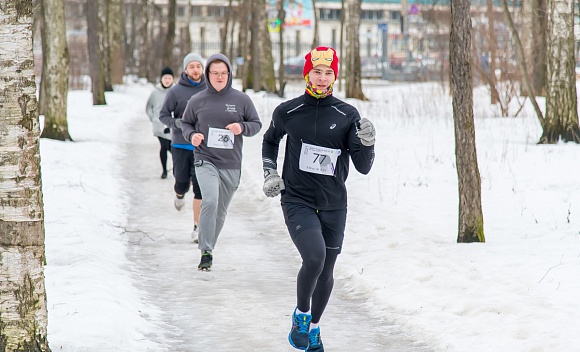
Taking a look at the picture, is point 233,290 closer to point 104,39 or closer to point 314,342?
point 314,342

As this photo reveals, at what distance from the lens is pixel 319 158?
5.52 meters

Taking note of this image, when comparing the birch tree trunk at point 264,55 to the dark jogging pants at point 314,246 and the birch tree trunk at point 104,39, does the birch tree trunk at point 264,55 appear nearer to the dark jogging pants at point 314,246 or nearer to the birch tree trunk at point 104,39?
the birch tree trunk at point 104,39

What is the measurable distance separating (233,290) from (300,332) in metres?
2.01

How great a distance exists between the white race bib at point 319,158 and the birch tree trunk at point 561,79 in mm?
10231

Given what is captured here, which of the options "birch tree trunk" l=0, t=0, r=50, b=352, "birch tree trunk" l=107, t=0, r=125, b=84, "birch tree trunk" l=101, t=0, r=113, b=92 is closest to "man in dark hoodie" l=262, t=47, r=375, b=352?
"birch tree trunk" l=0, t=0, r=50, b=352

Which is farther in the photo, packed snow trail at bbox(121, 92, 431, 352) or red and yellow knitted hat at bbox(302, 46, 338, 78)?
packed snow trail at bbox(121, 92, 431, 352)

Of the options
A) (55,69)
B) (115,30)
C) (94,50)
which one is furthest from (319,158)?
(115,30)

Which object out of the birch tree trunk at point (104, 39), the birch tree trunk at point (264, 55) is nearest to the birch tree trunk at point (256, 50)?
A: the birch tree trunk at point (264, 55)

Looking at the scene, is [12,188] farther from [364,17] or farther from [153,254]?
[364,17]

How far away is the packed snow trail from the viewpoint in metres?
6.09

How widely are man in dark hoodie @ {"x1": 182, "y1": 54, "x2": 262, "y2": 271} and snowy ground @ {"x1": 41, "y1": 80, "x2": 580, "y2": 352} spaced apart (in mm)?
507

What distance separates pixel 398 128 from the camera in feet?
63.7

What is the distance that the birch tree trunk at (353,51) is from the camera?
27.5 metres

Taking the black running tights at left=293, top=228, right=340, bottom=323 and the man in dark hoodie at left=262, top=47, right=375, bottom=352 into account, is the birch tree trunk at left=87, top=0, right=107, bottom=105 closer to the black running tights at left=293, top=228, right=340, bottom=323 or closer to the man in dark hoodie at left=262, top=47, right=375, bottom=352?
the man in dark hoodie at left=262, top=47, right=375, bottom=352
